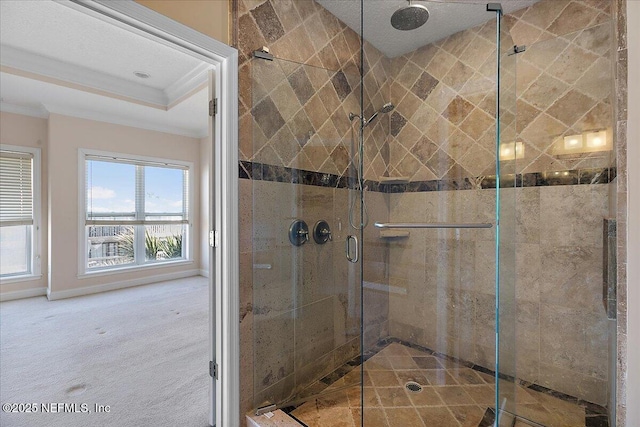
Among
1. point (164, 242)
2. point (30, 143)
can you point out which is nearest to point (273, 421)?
point (164, 242)

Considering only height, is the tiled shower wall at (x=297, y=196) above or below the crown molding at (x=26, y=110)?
below

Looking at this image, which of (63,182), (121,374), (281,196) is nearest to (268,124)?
(281,196)

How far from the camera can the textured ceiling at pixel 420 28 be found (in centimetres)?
189

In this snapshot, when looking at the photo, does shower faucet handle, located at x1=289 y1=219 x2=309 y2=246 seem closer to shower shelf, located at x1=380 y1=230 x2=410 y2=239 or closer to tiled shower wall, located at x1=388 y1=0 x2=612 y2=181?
shower shelf, located at x1=380 y1=230 x2=410 y2=239

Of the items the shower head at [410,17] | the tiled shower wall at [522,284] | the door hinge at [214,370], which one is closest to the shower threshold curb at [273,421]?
the door hinge at [214,370]

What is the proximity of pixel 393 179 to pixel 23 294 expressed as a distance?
5312 mm

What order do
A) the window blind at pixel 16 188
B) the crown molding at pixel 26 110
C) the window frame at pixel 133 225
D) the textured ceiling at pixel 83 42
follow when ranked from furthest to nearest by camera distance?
1. the window frame at pixel 133 225
2. the window blind at pixel 16 188
3. the crown molding at pixel 26 110
4. the textured ceiling at pixel 83 42

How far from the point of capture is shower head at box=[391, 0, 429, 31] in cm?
195

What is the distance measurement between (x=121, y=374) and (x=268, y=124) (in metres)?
2.20

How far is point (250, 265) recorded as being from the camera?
1678 mm

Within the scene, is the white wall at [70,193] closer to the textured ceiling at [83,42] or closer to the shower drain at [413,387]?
the textured ceiling at [83,42]

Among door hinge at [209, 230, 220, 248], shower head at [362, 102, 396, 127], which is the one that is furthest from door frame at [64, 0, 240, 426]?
shower head at [362, 102, 396, 127]

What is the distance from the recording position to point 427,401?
168 cm

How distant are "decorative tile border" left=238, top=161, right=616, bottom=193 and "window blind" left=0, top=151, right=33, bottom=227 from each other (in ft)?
15.1
